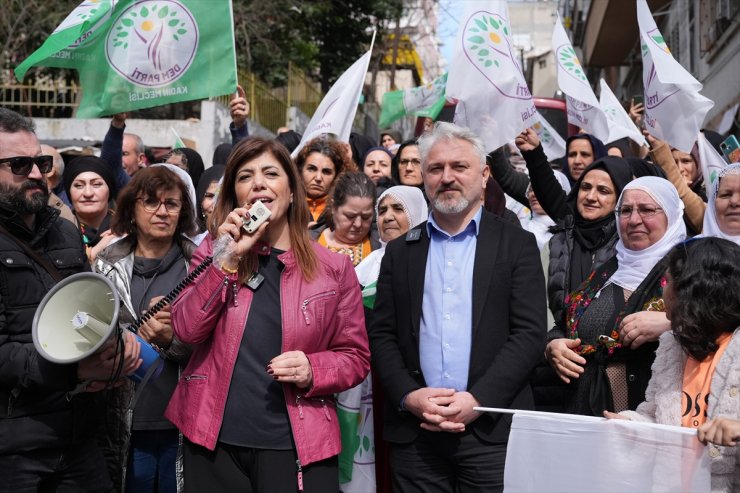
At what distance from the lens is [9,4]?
1748 cm

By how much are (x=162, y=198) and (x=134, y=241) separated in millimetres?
280

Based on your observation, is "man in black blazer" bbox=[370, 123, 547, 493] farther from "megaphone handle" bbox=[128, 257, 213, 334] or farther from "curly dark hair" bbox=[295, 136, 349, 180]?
"curly dark hair" bbox=[295, 136, 349, 180]

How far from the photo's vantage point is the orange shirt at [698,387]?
316 cm

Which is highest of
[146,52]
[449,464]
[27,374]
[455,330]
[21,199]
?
[146,52]

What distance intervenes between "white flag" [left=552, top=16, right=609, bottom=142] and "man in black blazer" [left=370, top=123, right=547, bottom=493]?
3263mm

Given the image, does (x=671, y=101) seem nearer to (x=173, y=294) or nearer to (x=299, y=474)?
(x=173, y=294)

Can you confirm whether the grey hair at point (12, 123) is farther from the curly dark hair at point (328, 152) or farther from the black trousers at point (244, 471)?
the curly dark hair at point (328, 152)

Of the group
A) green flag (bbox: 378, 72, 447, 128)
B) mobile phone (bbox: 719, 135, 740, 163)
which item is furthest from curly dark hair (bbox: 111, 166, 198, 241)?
green flag (bbox: 378, 72, 447, 128)

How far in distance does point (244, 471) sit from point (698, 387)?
179 centimetres

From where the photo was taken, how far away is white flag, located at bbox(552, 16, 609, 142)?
6.91 metres

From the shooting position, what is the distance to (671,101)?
613 centimetres

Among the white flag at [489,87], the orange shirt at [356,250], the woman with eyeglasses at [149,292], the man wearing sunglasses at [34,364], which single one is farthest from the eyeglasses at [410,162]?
the man wearing sunglasses at [34,364]

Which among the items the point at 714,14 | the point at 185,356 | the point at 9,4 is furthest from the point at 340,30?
the point at 185,356

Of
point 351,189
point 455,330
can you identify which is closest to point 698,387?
point 455,330
